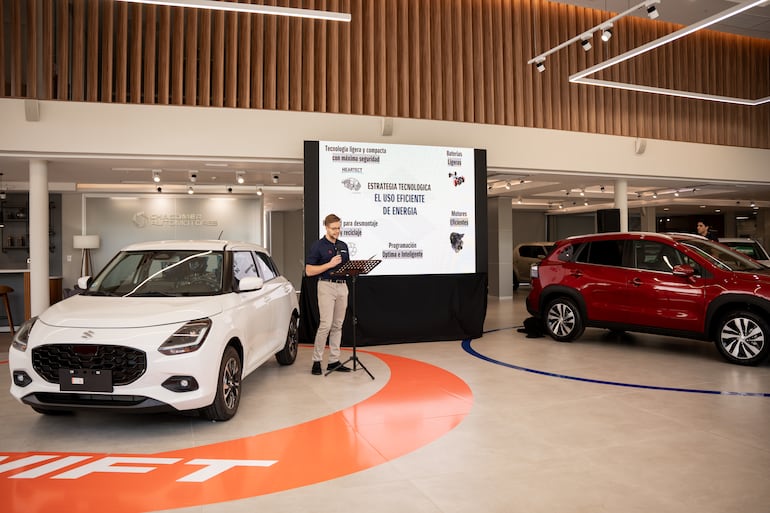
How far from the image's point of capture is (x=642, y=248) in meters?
7.20

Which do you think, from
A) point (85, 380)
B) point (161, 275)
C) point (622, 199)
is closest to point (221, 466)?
point (85, 380)

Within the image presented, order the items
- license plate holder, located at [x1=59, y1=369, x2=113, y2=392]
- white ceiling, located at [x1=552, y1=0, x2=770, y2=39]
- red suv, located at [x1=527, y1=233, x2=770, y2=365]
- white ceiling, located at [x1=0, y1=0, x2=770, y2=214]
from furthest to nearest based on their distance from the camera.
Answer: white ceiling, located at [x1=552, y1=0, x2=770, y2=39]
white ceiling, located at [x1=0, y1=0, x2=770, y2=214]
red suv, located at [x1=527, y1=233, x2=770, y2=365]
license plate holder, located at [x1=59, y1=369, x2=113, y2=392]

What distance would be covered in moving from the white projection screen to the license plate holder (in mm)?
4123

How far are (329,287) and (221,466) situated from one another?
2.63m

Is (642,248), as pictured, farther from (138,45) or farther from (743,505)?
(138,45)

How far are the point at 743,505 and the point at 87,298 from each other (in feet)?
14.8

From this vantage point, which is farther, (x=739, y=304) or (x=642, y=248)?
(x=642, y=248)

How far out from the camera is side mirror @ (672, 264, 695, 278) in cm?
654

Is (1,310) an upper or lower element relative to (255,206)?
lower

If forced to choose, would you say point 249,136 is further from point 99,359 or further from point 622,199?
point 622,199

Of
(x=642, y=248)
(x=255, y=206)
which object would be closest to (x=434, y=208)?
(x=642, y=248)

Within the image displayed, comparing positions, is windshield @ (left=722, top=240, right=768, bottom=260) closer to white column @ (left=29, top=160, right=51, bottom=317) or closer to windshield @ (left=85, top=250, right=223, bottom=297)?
windshield @ (left=85, top=250, right=223, bottom=297)

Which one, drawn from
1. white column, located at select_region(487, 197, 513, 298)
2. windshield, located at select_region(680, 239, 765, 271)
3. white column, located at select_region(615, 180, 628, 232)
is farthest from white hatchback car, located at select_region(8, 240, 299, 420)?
white column, located at select_region(487, 197, 513, 298)

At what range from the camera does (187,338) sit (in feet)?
12.8
